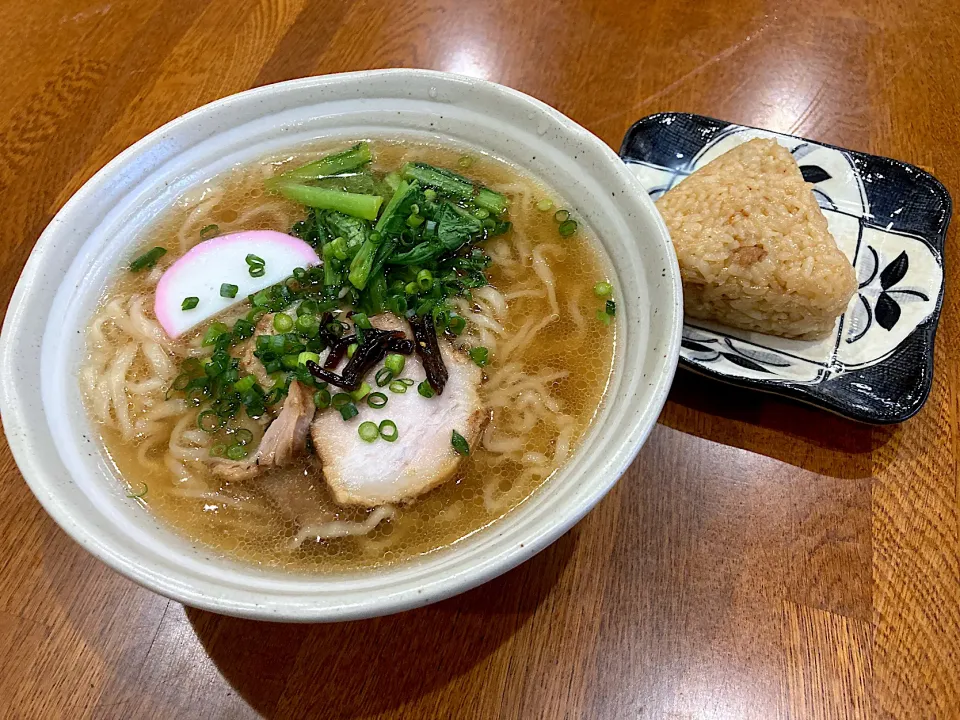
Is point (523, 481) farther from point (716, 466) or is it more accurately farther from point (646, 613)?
point (716, 466)

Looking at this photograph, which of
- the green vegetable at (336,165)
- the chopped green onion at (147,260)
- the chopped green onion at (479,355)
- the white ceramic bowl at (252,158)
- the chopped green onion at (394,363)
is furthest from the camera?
the green vegetable at (336,165)

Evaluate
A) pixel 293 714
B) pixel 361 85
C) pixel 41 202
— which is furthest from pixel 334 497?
pixel 41 202

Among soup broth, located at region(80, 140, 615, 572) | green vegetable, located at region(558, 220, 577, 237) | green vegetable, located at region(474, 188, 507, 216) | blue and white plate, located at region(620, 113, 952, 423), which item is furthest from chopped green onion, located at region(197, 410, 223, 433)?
blue and white plate, located at region(620, 113, 952, 423)

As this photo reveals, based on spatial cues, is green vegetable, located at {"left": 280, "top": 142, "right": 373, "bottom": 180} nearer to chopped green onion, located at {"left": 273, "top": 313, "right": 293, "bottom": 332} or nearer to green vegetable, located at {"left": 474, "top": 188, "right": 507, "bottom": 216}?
green vegetable, located at {"left": 474, "top": 188, "right": 507, "bottom": 216}

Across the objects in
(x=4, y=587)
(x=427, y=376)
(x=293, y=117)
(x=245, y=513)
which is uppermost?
(x=293, y=117)

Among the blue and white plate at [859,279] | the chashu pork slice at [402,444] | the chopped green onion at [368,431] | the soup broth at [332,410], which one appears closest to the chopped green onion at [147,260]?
the soup broth at [332,410]

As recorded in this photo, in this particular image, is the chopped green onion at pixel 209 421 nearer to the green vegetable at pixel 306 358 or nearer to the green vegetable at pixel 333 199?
the green vegetable at pixel 306 358

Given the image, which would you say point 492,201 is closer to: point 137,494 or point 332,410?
point 332,410
